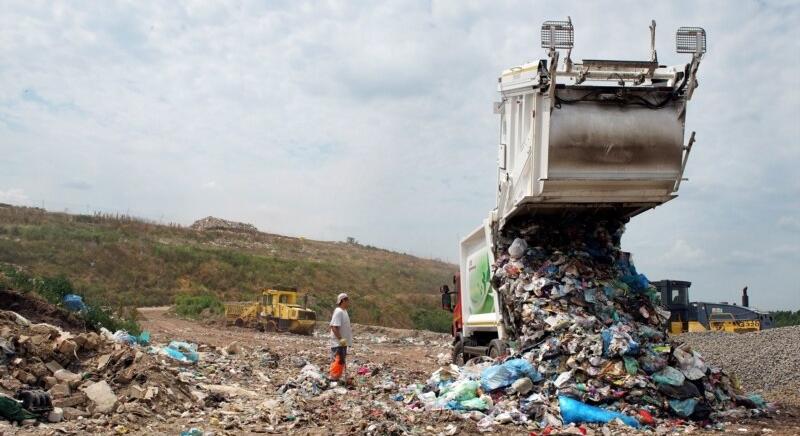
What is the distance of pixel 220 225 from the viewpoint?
5219cm

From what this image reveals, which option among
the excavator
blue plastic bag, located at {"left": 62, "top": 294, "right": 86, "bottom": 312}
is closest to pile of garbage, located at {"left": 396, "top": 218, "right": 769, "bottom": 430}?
blue plastic bag, located at {"left": 62, "top": 294, "right": 86, "bottom": 312}

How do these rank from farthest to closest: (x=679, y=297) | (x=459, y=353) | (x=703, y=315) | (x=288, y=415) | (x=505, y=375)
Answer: (x=703, y=315)
(x=679, y=297)
(x=459, y=353)
(x=505, y=375)
(x=288, y=415)

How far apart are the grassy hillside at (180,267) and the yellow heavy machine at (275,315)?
242 inches

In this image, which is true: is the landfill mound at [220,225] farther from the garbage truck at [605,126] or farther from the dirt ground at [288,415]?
the garbage truck at [605,126]

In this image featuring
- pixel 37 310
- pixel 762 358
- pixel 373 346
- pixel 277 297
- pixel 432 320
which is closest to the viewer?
pixel 37 310

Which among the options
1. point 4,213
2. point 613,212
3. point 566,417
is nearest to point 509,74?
point 613,212

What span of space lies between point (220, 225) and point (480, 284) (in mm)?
45661

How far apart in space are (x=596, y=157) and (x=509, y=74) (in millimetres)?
1586

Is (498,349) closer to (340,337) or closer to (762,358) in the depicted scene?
(340,337)

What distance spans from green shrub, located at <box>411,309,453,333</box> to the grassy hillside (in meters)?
0.16

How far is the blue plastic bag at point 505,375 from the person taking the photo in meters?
6.48

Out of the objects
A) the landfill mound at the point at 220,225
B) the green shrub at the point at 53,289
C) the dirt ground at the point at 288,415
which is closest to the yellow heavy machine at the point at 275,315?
the green shrub at the point at 53,289

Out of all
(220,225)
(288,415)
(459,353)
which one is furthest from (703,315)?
(220,225)

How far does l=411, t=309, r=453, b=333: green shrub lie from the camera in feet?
94.7
